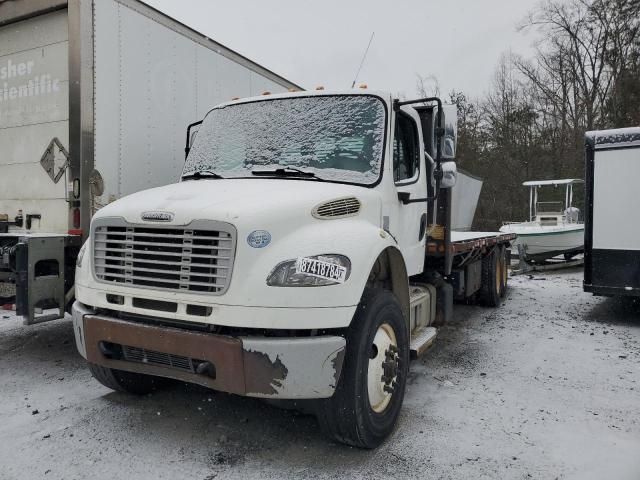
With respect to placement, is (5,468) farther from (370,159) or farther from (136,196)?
(370,159)

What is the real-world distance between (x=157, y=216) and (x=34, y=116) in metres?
2.94

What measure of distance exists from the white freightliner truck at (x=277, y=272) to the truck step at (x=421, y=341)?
0.04 meters

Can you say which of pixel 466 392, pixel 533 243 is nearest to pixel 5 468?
pixel 466 392

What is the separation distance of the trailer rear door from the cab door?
122 inches

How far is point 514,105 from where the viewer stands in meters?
32.3

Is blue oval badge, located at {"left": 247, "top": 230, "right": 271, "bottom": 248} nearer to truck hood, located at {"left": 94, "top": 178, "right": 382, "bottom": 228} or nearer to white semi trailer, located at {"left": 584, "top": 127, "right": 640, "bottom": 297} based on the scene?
truck hood, located at {"left": 94, "top": 178, "right": 382, "bottom": 228}

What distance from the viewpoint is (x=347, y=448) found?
351cm

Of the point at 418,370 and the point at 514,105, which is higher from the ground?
the point at 514,105

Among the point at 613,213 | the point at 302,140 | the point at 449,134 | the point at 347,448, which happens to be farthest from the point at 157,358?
the point at 613,213

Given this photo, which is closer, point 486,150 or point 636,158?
point 636,158

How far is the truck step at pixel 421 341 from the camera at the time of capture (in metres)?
4.36

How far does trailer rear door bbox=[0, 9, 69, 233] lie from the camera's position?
499 centimetres

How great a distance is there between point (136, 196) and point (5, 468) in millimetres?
1938

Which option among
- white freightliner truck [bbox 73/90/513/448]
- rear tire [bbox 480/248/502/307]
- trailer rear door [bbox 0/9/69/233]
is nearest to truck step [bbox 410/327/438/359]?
white freightliner truck [bbox 73/90/513/448]
